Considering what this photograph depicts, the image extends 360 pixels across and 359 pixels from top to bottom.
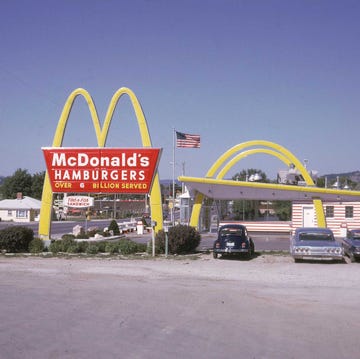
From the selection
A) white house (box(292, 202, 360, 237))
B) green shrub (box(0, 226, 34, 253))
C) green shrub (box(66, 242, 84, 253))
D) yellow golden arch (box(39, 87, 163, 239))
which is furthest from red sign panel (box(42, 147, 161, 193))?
white house (box(292, 202, 360, 237))

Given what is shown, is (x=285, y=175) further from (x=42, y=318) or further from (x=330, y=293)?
(x=42, y=318)

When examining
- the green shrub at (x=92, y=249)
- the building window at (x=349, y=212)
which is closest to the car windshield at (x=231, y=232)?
the green shrub at (x=92, y=249)

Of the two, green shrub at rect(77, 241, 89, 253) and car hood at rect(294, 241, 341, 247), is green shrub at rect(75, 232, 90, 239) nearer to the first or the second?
green shrub at rect(77, 241, 89, 253)

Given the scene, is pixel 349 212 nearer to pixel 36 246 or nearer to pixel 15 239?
pixel 36 246

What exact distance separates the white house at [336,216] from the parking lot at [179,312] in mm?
18456

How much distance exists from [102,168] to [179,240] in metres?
5.37

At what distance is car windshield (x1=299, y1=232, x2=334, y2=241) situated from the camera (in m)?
21.7

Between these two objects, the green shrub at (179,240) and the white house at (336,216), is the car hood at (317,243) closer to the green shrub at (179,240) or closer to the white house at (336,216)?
the green shrub at (179,240)

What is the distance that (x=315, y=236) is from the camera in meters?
21.9

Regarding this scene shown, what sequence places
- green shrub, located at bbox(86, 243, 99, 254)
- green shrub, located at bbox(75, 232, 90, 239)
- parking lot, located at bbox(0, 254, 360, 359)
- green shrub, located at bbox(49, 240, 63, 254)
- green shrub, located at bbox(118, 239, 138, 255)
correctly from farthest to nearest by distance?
green shrub, located at bbox(75, 232, 90, 239)
green shrub, located at bbox(49, 240, 63, 254)
green shrub, located at bbox(118, 239, 138, 255)
green shrub, located at bbox(86, 243, 99, 254)
parking lot, located at bbox(0, 254, 360, 359)

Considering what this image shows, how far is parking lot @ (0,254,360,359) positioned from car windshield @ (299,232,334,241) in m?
2.70

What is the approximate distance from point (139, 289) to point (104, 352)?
6.39m

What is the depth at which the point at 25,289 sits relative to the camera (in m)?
13.9

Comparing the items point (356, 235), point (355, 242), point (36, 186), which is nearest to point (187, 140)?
point (356, 235)
